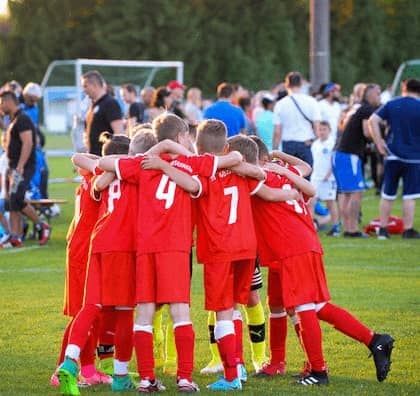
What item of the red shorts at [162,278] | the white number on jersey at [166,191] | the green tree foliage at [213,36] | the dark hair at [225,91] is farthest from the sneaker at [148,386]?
the green tree foliage at [213,36]

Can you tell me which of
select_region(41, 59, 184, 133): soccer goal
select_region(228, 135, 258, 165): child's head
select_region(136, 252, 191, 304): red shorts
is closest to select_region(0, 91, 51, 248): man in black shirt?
select_region(228, 135, 258, 165): child's head

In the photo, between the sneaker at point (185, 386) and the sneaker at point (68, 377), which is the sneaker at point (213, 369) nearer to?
the sneaker at point (185, 386)

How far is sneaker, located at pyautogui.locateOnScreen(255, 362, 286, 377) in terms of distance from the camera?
8055mm

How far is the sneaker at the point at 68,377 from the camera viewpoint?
23.5 ft

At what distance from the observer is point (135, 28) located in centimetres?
6150

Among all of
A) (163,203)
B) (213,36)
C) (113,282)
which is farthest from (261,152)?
(213,36)

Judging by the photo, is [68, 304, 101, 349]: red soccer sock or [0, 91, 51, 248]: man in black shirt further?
[0, 91, 51, 248]: man in black shirt

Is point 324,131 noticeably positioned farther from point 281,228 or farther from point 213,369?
point 281,228

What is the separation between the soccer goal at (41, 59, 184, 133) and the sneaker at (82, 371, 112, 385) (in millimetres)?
28640

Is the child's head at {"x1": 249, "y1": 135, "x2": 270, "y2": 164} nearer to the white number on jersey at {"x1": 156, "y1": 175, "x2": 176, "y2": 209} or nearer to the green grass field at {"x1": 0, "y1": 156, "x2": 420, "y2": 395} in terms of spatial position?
the white number on jersey at {"x1": 156, "y1": 175, "x2": 176, "y2": 209}

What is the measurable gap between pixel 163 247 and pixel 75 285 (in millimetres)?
889

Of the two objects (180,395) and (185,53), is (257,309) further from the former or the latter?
(185,53)

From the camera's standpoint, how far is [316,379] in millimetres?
7652

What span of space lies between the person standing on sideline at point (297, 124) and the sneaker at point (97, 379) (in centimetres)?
881
